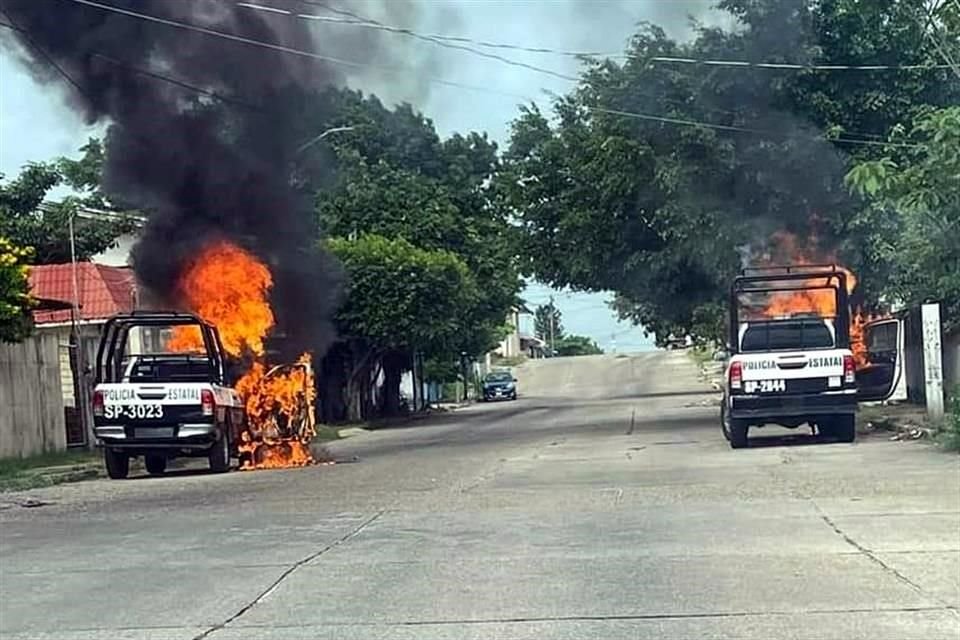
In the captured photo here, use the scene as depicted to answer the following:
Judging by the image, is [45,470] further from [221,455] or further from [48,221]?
[48,221]

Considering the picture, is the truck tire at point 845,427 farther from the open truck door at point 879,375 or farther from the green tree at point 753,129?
the green tree at point 753,129

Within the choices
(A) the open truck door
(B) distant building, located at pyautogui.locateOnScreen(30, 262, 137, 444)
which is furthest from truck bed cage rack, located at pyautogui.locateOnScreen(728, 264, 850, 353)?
(B) distant building, located at pyautogui.locateOnScreen(30, 262, 137, 444)

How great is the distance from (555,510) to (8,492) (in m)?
7.84

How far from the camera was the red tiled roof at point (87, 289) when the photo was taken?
1194 inches

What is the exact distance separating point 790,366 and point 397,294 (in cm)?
1955

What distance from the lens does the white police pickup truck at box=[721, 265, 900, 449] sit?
62.5ft

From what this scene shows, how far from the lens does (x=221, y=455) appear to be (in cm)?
1962

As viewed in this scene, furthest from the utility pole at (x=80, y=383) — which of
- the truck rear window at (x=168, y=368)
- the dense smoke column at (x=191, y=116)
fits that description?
the truck rear window at (x=168, y=368)

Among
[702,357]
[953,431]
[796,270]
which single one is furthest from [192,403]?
[702,357]

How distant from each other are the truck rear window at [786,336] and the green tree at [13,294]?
10.6 metres

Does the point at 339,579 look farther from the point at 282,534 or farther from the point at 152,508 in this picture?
the point at 152,508

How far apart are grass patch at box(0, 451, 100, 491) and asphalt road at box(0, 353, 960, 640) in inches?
26.2

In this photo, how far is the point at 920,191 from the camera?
12781mm

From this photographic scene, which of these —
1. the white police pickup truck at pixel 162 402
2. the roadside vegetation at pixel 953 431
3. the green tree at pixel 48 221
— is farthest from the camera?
the green tree at pixel 48 221
